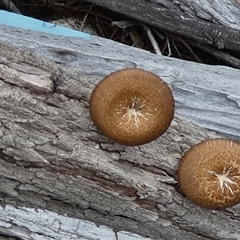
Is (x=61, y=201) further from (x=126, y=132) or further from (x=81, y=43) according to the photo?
(x=81, y=43)

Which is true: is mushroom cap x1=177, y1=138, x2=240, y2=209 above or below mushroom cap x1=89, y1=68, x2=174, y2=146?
below

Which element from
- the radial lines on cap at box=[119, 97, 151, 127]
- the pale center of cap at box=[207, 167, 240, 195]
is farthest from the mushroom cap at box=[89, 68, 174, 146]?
the pale center of cap at box=[207, 167, 240, 195]

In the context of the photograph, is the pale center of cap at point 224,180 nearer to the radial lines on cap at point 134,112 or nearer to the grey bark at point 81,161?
the grey bark at point 81,161

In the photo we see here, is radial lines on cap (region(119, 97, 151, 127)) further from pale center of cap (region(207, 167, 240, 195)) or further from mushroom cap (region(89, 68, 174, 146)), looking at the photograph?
pale center of cap (region(207, 167, 240, 195))

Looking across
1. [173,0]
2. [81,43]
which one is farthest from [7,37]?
[173,0]

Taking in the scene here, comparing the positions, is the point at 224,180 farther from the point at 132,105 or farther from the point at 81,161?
the point at 81,161

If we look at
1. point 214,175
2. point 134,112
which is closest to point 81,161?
point 134,112
